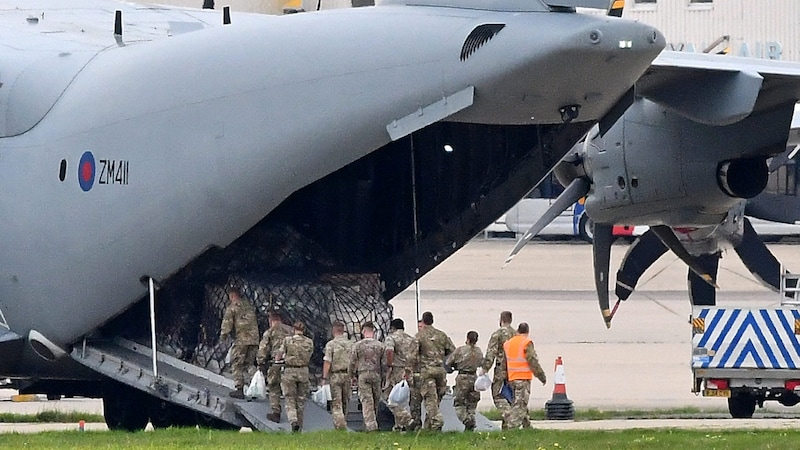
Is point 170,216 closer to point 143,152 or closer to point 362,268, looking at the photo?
point 143,152

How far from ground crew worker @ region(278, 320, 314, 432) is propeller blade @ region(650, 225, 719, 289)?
5.47 metres

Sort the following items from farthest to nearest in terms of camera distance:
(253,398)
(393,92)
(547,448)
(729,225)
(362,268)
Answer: (729,225)
(362,268)
(253,398)
(393,92)
(547,448)

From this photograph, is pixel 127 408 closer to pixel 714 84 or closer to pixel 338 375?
pixel 338 375

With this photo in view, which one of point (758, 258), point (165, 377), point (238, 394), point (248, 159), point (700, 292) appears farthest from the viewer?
point (700, 292)

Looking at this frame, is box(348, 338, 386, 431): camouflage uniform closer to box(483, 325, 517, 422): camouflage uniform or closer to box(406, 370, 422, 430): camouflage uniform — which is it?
box(406, 370, 422, 430): camouflage uniform

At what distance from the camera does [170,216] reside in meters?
17.0

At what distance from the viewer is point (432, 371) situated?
16562 mm

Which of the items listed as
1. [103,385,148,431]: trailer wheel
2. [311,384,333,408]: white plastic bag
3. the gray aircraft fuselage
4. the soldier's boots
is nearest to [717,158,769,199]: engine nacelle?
the gray aircraft fuselage

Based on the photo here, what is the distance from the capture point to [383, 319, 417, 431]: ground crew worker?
16469 millimetres

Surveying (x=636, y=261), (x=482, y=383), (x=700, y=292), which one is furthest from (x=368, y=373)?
(x=700, y=292)

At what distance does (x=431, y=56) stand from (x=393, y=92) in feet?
1.70

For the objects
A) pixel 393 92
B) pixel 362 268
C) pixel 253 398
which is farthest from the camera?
pixel 362 268

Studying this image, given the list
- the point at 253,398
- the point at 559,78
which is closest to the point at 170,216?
the point at 253,398

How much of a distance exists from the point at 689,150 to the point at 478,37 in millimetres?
4155
